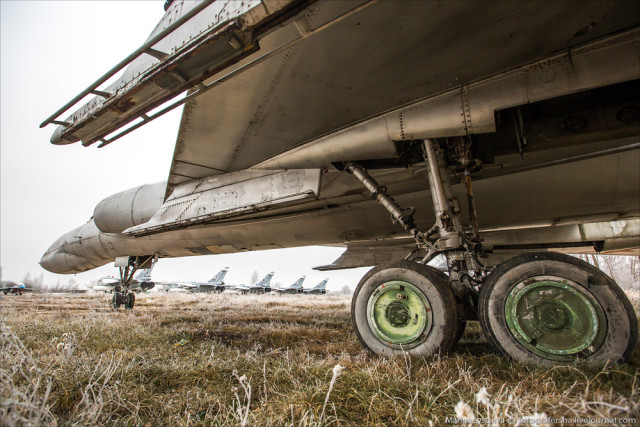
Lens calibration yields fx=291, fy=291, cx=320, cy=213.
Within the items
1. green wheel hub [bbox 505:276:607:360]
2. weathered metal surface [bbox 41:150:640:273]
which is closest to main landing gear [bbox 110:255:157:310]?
weathered metal surface [bbox 41:150:640:273]

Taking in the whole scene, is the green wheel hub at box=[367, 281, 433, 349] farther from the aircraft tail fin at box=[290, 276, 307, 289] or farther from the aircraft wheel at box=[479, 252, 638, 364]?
the aircraft tail fin at box=[290, 276, 307, 289]

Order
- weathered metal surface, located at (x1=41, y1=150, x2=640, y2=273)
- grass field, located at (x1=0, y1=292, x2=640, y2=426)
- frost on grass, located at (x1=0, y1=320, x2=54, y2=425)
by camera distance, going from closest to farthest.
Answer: frost on grass, located at (x1=0, y1=320, x2=54, y2=425), grass field, located at (x1=0, y1=292, x2=640, y2=426), weathered metal surface, located at (x1=41, y1=150, x2=640, y2=273)

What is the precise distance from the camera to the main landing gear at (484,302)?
5.88ft

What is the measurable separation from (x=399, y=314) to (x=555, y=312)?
1.04 metres

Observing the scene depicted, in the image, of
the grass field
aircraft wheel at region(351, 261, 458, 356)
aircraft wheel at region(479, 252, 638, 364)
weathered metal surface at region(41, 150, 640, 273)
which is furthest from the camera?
weathered metal surface at region(41, 150, 640, 273)

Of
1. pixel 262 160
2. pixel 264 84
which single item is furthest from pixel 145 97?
pixel 262 160

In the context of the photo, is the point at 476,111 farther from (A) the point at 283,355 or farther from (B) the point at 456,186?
(A) the point at 283,355

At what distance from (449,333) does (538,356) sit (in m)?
0.54

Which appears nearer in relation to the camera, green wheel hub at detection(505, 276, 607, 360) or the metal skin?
green wheel hub at detection(505, 276, 607, 360)

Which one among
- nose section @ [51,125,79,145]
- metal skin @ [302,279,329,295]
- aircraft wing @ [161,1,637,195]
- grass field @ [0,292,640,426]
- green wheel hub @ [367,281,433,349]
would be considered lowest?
metal skin @ [302,279,329,295]

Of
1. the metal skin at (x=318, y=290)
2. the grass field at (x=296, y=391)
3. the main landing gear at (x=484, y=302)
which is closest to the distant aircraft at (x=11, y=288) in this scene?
the metal skin at (x=318, y=290)

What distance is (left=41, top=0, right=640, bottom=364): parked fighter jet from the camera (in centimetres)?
192

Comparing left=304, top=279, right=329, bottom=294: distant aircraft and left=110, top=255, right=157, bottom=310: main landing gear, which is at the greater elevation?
left=110, top=255, right=157, bottom=310: main landing gear

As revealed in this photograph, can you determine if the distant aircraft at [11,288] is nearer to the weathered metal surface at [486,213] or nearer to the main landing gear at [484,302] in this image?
the weathered metal surface at [486,213]
